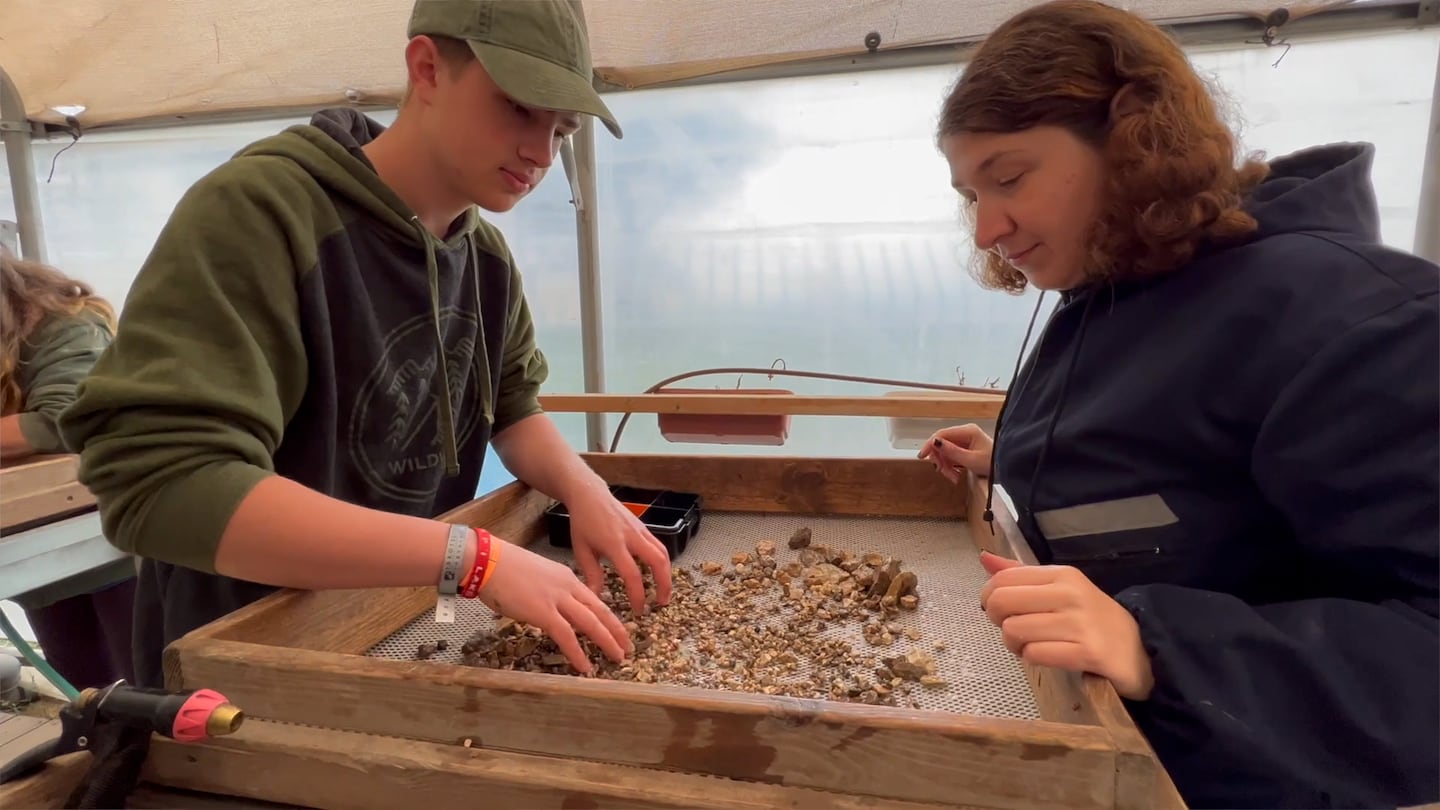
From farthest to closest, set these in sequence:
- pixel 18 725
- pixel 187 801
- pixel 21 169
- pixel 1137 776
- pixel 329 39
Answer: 1. pixel 21 169
2. pixel 329 39
3. pixel 18 725
4. pixel 187 801
5. pixel 1137 776

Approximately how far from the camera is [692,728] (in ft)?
1.57

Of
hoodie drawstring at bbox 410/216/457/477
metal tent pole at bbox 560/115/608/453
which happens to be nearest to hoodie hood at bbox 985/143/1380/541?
hoodie drawstring at bbox 410/216/457/477

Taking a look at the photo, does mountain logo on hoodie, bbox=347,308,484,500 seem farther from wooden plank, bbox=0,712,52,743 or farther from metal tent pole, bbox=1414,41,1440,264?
metal tent pole, bbox=1414,41,1440,264

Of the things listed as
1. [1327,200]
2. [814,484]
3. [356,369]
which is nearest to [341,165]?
[356,369]

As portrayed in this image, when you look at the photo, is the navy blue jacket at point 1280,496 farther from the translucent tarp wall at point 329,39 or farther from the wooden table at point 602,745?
the translucent tarp wall at point 329,39

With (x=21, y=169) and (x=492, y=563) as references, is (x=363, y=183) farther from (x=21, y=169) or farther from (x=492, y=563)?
(x=21, y=169)

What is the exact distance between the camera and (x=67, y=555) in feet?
5.28

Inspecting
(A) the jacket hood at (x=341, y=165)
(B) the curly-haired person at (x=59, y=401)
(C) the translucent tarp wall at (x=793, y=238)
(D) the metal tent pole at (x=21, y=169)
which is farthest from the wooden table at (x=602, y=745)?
(D) the metal tent pole at (x=21, y=169)

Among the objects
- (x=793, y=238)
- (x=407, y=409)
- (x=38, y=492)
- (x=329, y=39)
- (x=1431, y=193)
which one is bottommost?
(x=38, y=492)

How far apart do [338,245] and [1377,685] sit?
0.94 metres

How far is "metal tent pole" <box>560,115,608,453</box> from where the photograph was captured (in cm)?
196

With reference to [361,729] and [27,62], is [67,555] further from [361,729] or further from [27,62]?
[361,729]

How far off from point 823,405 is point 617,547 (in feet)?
2.39

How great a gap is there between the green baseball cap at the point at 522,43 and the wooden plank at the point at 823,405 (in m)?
0.82
